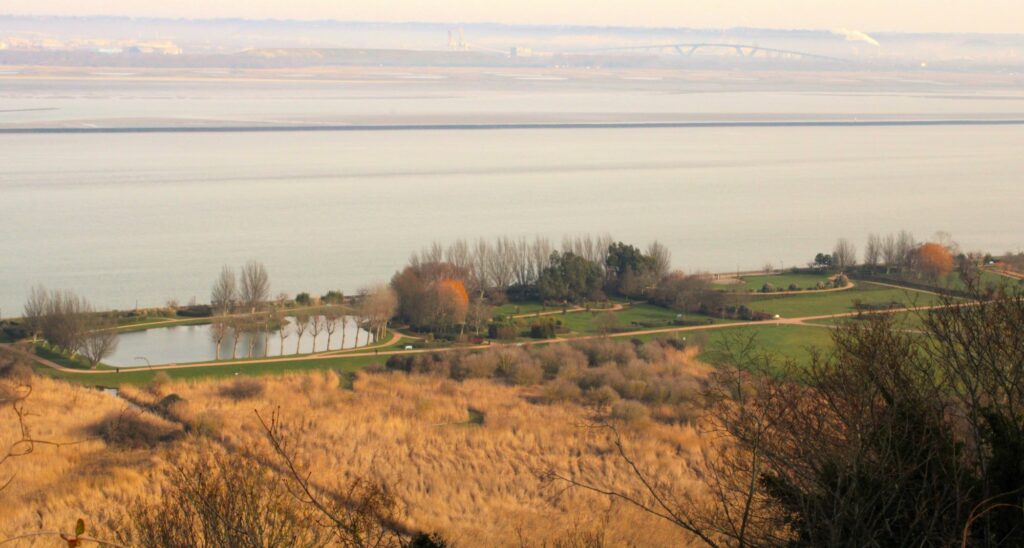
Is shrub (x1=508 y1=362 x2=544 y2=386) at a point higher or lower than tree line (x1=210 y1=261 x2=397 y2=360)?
lower

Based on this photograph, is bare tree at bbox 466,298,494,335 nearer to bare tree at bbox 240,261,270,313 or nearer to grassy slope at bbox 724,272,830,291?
bare tree at bbox 240,261,270,313

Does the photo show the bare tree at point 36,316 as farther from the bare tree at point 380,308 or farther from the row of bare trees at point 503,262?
the row of bare trees at point 503,262

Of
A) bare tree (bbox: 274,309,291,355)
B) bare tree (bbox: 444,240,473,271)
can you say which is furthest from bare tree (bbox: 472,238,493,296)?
A: bare tree (bbox: 274,309,291,355)

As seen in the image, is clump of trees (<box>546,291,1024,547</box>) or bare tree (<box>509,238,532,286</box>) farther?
bare tree (<box>509,238,532,286</box>)

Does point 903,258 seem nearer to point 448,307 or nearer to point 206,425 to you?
point 448,307

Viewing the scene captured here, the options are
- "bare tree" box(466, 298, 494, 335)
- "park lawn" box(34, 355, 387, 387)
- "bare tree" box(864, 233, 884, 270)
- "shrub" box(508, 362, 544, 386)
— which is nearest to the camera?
"park lawn" box(34, 355, 387, 387)

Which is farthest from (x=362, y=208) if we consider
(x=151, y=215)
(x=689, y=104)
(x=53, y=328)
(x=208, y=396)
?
(x=689, y=104)

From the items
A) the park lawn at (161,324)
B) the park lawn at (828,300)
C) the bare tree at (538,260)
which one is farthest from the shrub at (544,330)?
the park lawn at (161,324)

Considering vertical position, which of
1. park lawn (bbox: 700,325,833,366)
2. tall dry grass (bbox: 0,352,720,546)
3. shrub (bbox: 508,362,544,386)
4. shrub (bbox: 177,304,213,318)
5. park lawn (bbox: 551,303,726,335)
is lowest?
tall dry grass (bbox: 0,352,720,546)
